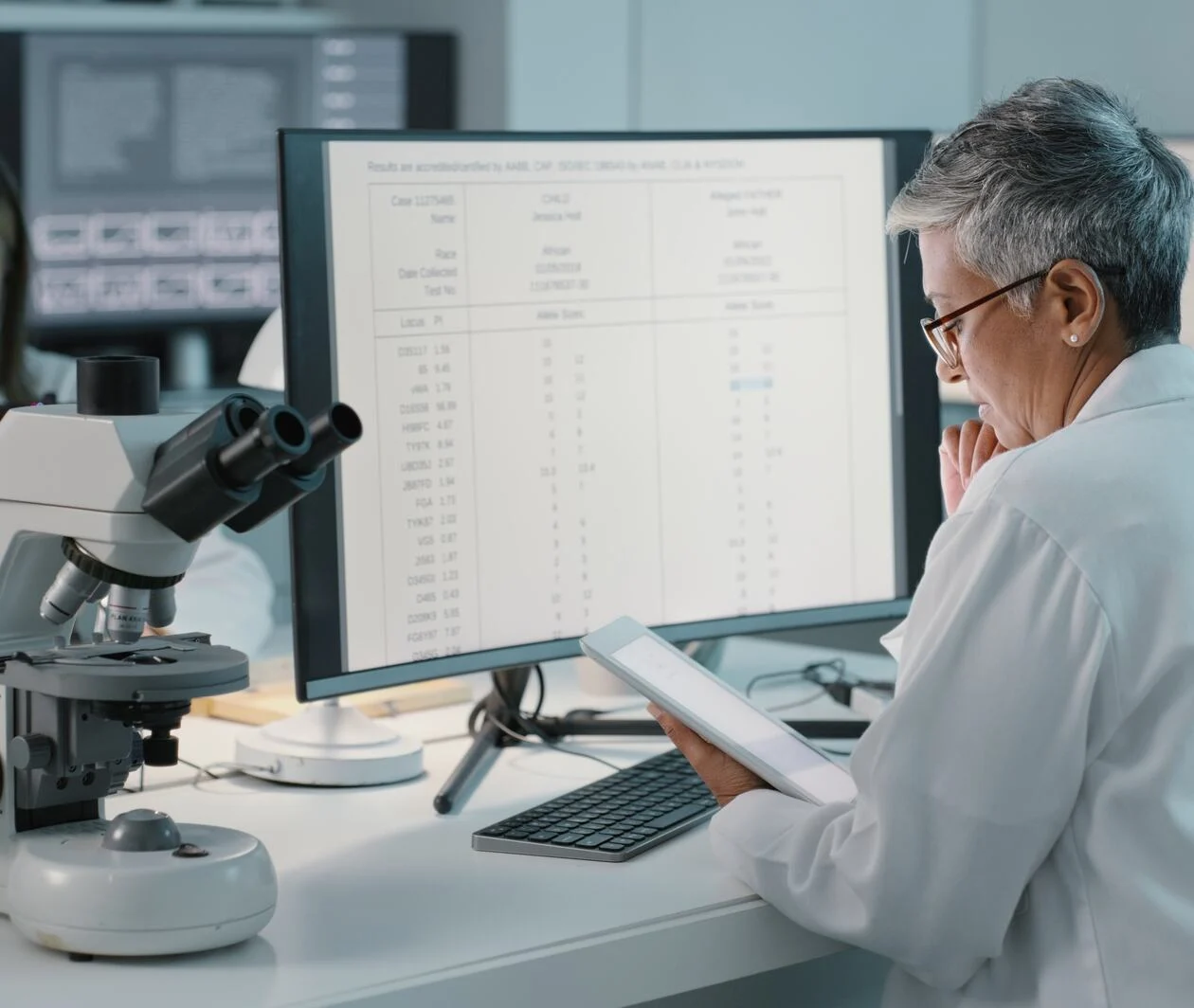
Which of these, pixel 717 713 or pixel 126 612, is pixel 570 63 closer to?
pixel 717 713

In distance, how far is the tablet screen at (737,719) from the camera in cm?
129

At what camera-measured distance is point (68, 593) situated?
1095 millimetres

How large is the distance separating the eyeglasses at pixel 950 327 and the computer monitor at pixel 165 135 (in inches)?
109

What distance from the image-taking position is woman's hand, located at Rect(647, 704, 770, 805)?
127 centimetres

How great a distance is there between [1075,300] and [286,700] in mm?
875

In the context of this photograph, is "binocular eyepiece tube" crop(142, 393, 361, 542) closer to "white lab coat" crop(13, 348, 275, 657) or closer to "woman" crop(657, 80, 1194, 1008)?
"woman" crop(657, 80, 1194, 1008)

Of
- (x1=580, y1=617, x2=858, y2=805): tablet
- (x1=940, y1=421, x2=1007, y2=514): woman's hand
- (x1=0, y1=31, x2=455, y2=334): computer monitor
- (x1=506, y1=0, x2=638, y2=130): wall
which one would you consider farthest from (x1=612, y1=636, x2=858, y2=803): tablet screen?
(x1=0, y1=31, x2=455, y2=334): computer monitor

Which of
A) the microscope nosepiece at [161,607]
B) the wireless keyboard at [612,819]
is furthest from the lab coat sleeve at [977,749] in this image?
the microscope nosepiece at [161,607]

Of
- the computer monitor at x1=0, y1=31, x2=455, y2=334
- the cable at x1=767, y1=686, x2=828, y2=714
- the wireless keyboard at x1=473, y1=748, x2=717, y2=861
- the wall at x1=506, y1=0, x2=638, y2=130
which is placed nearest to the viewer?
the wireless keyboard at x1=473, y1=748, x2=717, y2=861

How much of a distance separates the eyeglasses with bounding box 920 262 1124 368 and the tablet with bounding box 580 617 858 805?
12.6 inches

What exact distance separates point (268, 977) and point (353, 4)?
372cm

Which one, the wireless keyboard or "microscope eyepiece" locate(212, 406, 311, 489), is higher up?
"microscope eyepiece" locate(212, 406, 311, 489)

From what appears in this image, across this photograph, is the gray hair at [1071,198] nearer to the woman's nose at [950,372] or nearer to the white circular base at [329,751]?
the woman's nose at [950,372]

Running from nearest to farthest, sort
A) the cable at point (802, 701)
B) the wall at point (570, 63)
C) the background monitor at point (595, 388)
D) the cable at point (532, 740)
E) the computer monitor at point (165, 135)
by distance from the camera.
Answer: the background monitor at point (595, 388), the cable at point (532, 740), the cable at point (802, 701), the wall at point (570, 63), the computer monitor at point (165, 135)
